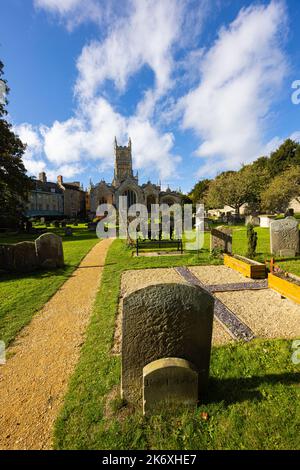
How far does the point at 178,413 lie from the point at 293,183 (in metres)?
38.3

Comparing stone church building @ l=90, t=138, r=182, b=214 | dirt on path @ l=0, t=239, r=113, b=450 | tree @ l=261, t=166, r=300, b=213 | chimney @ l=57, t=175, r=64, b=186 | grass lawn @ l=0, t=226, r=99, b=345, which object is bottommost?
dirt on path @ l=0, t=239, r=113, b=450

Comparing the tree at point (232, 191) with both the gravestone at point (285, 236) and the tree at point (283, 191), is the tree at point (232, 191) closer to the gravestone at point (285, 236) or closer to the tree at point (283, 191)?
the tree at point (283, 191)

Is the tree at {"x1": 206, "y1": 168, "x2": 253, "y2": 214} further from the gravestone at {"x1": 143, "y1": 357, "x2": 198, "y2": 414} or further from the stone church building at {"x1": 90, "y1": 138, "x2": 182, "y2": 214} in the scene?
the gravestone at {"x1": 143, "y1": 357, "x2": 198, "y2": 414}

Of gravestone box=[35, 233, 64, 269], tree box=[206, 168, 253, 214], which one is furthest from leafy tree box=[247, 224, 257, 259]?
tree box=[206, 168, 253, 214]


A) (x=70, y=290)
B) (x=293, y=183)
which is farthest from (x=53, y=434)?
(x=293, y=183)

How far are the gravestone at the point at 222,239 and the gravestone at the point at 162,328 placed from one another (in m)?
9.50

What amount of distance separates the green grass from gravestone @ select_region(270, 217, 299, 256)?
850 cm

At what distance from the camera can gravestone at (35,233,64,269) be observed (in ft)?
34.9

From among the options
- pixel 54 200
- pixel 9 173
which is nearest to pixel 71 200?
pixel 54 200

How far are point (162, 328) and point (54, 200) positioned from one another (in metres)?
58.8

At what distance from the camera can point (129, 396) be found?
315cm

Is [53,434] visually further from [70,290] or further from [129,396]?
[70,290]

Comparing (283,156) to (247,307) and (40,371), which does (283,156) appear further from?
(40,371)

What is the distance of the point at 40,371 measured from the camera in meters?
3.99
